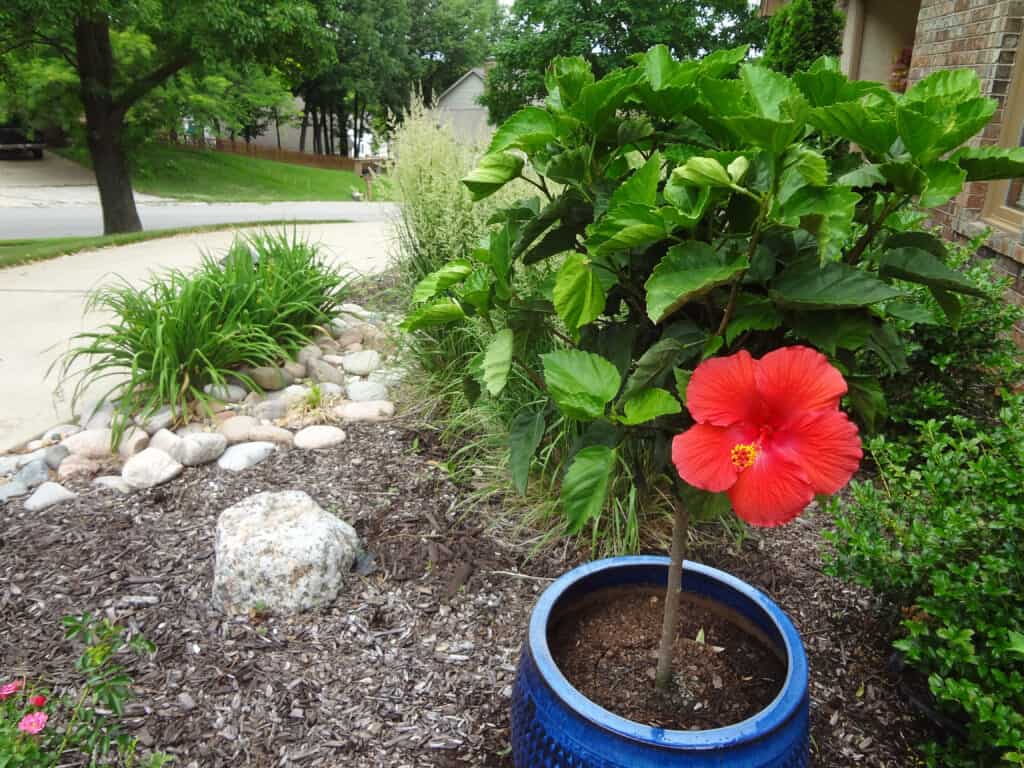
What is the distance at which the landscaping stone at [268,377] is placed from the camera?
3.50 metres

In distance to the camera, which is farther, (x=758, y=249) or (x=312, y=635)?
(x=312, y=635)

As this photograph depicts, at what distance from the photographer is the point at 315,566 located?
2088 mm

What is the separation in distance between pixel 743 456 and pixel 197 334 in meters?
2.99

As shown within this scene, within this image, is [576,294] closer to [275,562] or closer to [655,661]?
[655,661]

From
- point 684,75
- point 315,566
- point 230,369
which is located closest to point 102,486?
point 230,369

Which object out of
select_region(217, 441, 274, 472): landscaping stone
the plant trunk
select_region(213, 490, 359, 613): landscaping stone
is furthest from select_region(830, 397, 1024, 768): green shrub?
select_region(217, 441, 274, 472): landscaping stone

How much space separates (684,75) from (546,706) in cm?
101

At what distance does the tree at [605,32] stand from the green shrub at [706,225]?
2220cm

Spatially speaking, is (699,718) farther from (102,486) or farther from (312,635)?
(102,486)

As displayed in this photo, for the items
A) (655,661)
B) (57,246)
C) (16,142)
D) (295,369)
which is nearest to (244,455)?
(295,369)

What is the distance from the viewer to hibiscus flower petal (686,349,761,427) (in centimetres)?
87

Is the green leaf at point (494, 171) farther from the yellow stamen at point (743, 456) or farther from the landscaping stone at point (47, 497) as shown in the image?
the landscaping stone at point (47, 497)

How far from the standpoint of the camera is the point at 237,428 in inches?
122

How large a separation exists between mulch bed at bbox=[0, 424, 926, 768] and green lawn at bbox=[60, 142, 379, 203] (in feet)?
52.2
